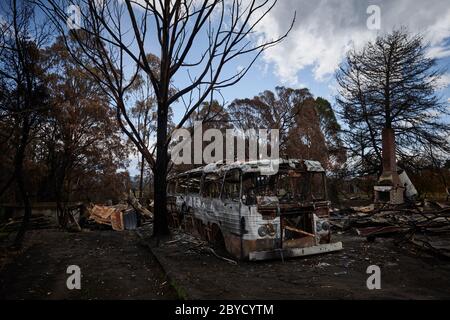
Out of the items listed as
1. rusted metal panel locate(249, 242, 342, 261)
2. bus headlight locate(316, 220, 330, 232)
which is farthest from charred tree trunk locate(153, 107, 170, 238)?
bus headlight locate(316, 220, 330, 232)

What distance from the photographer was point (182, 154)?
34688 mm

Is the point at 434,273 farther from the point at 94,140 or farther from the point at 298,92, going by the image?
the point at 298,92

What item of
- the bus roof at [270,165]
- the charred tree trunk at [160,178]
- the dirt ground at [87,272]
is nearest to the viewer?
the dirt ground at [87,272]

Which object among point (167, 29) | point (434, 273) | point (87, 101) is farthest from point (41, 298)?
point (87, 101)

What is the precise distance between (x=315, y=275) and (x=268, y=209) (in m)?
1.72

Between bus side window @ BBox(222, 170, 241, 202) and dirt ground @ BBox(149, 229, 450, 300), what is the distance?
1.50 m

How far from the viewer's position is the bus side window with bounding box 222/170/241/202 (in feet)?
26.5

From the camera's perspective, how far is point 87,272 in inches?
290

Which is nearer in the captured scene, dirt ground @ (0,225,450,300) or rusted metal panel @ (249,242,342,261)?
dirt ground @ (0,225,450,300)

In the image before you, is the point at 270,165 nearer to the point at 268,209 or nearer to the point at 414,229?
the point at 268,209

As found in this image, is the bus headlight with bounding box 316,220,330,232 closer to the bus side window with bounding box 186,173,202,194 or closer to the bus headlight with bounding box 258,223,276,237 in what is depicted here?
the bus headlight with bounding box 258,223,276,237

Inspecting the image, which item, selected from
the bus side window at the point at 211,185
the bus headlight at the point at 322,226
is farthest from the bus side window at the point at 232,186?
the bus headlight at the point at 322,226

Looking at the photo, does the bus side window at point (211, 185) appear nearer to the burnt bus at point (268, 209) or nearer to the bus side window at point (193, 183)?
the burnt bus at point (268, 209)

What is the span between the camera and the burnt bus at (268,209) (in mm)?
7633
